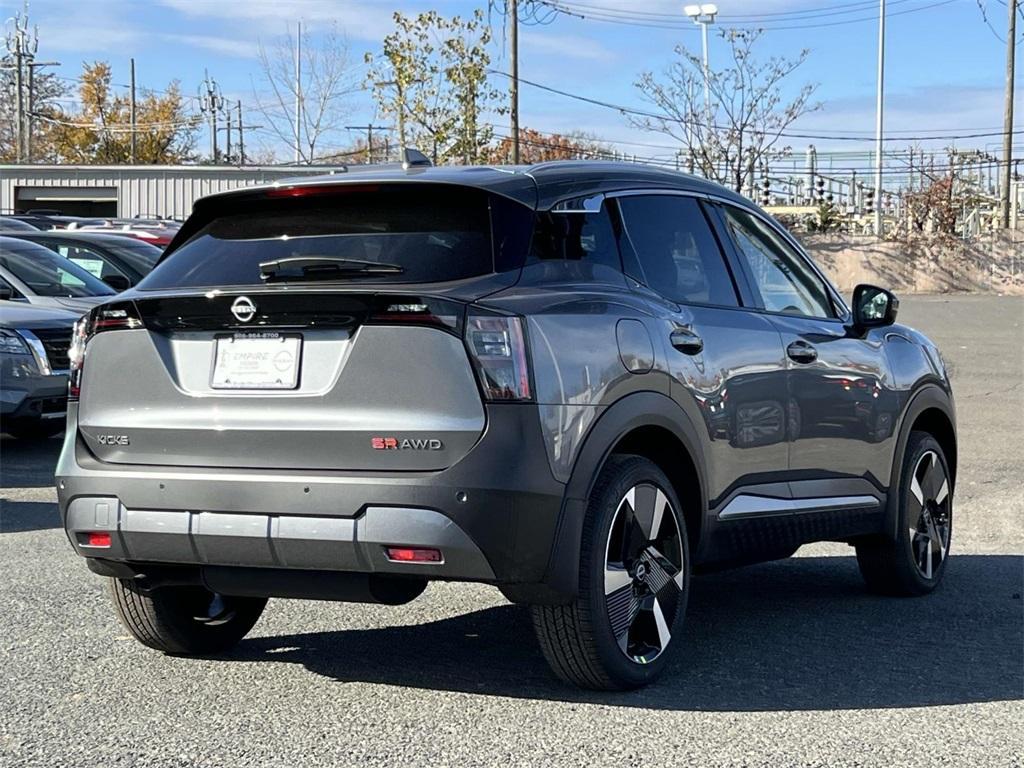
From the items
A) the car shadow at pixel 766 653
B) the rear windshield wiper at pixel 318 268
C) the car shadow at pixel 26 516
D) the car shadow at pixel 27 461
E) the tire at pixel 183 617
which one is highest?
the rear windshield wiper at pixel 318 268

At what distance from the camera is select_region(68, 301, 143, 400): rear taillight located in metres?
4.90

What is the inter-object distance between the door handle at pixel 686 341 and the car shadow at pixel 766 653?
3.79ft

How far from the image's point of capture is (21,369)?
1128 cm

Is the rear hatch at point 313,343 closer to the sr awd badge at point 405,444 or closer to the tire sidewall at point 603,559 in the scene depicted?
the sr awd badge at point 405,444

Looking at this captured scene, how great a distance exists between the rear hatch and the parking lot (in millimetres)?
820

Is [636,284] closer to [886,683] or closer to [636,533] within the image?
[636,533]

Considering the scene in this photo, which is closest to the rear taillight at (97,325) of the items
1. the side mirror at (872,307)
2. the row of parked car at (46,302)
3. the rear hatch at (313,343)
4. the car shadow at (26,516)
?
the rear hatch at (313,343)

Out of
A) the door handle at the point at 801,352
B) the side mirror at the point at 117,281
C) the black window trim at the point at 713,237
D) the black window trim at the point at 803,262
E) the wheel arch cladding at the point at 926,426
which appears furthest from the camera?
the side mirror at the point at 117,281

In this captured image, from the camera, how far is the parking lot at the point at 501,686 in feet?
14.5

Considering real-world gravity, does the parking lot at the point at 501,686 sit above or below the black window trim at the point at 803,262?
below

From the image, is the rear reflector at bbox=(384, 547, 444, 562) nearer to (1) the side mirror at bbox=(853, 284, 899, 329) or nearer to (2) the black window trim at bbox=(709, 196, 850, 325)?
(2) the black window trim at bbox=(709, 196, 850, 325)

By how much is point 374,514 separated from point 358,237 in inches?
37.8

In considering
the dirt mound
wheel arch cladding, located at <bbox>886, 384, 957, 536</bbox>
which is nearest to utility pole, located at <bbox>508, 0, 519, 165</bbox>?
the dirt mound

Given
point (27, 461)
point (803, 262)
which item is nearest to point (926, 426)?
point (803, 262)
